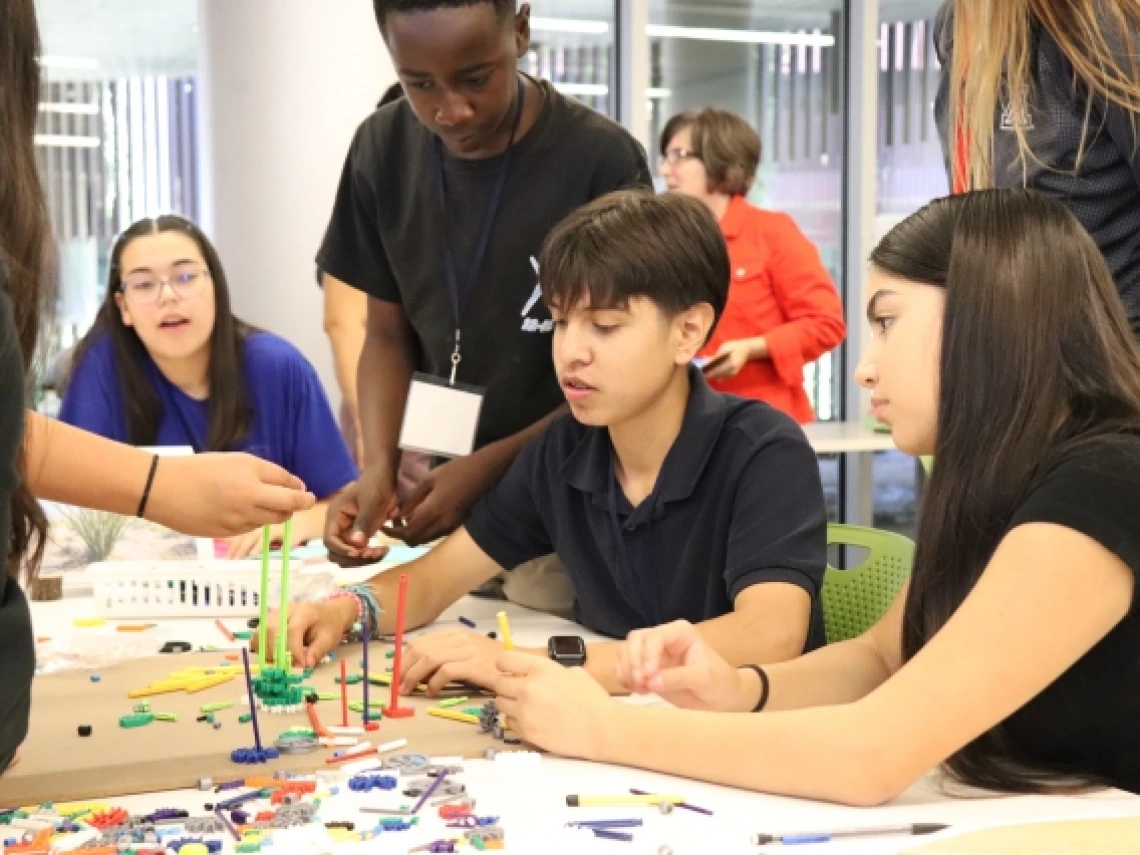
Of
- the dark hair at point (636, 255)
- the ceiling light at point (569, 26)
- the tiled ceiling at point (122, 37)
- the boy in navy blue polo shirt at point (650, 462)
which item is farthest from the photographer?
the tiled ceiling at point (122, 37)

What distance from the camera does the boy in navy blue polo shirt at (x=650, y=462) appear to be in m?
2.03

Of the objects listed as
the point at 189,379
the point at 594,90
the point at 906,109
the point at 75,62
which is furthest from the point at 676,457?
the point at 75,62

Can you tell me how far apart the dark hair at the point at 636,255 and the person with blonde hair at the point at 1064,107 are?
1.43 ft

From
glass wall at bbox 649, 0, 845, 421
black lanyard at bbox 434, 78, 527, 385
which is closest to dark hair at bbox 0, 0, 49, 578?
black lanyard at bbox 434, 78, 527, 385

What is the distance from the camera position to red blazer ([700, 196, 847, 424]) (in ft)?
15.3

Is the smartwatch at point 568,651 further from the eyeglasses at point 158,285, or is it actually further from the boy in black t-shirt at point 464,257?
the eyeglasses at point 158,285

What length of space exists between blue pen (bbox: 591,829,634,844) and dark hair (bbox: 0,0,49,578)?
647 millimetres

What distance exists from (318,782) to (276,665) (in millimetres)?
457

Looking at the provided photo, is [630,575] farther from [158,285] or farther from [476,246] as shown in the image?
[158,285]

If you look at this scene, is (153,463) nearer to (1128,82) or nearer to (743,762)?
(743,762)

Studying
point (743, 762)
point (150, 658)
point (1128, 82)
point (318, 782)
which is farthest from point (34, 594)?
point (1128, 82)

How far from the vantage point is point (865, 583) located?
2.37 meters

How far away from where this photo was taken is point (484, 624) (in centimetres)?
234

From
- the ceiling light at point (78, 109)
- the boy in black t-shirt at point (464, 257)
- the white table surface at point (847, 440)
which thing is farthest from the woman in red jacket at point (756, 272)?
the ceiling light at point (78, 109)
